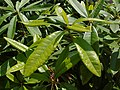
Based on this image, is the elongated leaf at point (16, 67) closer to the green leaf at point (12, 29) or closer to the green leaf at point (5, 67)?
the green leaf at point (5, 67)

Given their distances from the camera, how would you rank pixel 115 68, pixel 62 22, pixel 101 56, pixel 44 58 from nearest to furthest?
pixel 44 58 < pixel 62 22 < pixel 115 68 < pixel 101 56

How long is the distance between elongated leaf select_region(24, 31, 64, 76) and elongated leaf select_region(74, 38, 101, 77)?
78 millimetres

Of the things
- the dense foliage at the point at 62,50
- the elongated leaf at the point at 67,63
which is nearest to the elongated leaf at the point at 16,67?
the dense foliage at the point at 62,50

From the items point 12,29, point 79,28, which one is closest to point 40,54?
point 79,28

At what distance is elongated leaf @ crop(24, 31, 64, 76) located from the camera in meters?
0.90

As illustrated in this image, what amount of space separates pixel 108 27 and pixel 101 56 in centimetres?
14

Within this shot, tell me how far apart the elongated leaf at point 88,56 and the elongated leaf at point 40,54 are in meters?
0.08

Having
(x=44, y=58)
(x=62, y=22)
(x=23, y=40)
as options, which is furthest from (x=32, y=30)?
(x=44, y=58)

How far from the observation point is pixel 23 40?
1338mm

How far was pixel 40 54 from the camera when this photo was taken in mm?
919

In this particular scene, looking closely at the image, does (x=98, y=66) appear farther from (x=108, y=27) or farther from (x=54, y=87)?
(x=108, y=27)

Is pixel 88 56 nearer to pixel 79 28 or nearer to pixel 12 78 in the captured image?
pixel 79 28

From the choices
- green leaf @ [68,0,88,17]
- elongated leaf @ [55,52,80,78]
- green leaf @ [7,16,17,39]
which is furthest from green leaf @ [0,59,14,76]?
green leaf @ [68,0,88,17]

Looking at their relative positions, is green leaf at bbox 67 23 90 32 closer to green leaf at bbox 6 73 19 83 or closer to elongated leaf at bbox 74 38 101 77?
elongated leaf at bbox 74 38 101 77
